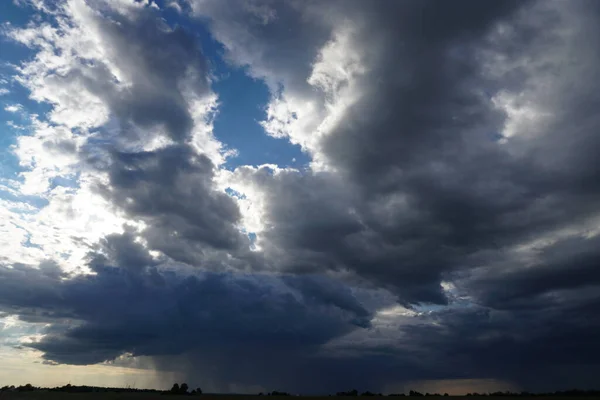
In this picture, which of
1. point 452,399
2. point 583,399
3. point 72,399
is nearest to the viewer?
point 583,399

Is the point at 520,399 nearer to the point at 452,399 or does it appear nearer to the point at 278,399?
the point at 452,399

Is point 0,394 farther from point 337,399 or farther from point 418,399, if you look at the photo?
point 418,399

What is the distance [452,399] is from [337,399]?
137 feet

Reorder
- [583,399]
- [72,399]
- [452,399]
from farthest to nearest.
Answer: [72,399], [452,399], [583,399]

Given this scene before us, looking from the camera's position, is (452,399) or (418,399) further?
(418,399)

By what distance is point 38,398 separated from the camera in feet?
481

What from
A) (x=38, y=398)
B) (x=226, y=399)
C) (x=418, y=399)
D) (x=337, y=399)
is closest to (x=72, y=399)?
(x=38, y=398)

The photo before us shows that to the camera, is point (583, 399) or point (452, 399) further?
point (452, 399)

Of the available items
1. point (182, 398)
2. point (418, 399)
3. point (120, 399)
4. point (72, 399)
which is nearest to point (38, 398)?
point (72, 399)

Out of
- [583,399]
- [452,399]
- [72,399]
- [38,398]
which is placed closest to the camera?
[583,399]

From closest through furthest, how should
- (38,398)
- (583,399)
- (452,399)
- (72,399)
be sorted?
(583,399) < (452,399) < (38,398) < (72,399)

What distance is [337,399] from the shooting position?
151250mm

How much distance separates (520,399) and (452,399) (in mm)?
21883

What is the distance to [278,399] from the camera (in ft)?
500
